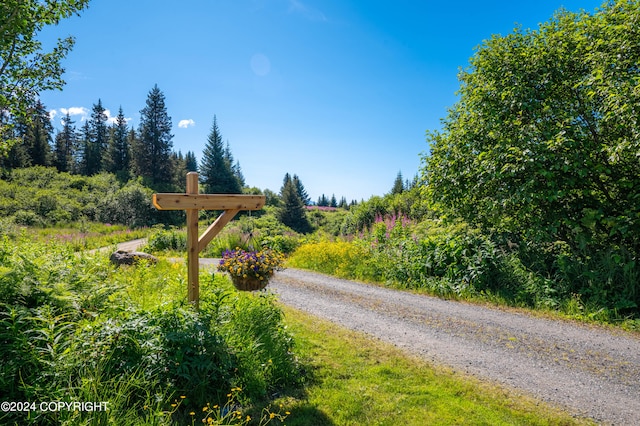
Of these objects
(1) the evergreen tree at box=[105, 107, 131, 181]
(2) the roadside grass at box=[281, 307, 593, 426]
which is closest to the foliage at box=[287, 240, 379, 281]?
(2) the roadside grass at box=[281, 307, 593, 426]

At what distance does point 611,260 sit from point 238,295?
22.7 feet

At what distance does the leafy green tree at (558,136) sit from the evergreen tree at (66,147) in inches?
2134

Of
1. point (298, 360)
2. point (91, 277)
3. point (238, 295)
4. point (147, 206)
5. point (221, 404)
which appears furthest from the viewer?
point (147, 206)

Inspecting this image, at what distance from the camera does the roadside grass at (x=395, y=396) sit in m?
2.92

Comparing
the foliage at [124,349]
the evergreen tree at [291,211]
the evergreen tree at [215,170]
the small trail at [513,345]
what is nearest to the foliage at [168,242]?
the small trail at [513,345]

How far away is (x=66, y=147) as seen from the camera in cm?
5375

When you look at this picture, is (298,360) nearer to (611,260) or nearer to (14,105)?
(611,260)

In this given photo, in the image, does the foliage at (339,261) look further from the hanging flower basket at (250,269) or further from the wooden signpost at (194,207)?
the wooden signpost at (194,207)

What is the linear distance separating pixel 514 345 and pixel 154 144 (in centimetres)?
4801

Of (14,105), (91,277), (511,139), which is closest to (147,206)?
(14,105)

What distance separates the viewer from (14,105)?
684 cm

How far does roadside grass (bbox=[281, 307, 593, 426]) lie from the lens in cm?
292

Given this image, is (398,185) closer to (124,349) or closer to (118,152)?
(118,152)

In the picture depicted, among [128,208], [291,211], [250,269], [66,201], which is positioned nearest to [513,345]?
[250,269]
